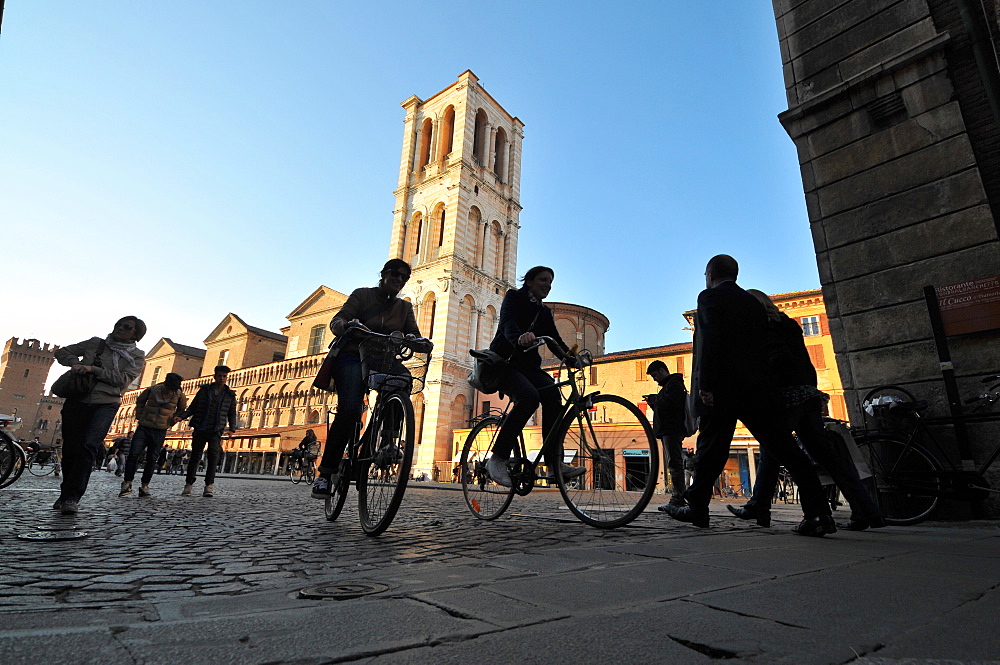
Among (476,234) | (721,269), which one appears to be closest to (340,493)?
(721,269)

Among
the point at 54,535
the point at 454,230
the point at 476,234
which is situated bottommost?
the point at 54,535

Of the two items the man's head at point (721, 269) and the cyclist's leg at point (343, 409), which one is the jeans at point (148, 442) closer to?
the cyclist's leg at point (343, 409)

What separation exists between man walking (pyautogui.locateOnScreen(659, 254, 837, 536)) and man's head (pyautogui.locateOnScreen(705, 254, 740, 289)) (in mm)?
268

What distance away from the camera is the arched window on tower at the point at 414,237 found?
132 feet

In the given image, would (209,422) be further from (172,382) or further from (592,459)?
(592,459)

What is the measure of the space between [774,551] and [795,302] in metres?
29.8

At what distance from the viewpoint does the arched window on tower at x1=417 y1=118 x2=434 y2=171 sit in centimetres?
4364

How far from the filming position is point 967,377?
4.99 meters

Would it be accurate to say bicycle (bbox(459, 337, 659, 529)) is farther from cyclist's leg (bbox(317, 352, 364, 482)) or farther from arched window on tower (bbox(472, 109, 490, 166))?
arched window on tower (bbox(472, 109, 490, 166))

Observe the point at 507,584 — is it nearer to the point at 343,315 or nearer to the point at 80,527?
the point at 343,315

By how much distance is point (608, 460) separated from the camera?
414 centimetres

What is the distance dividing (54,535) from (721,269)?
15.4 ft

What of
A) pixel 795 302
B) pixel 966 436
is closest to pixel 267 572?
pixel 966 436

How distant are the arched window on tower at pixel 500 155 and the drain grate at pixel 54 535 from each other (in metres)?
43.6
